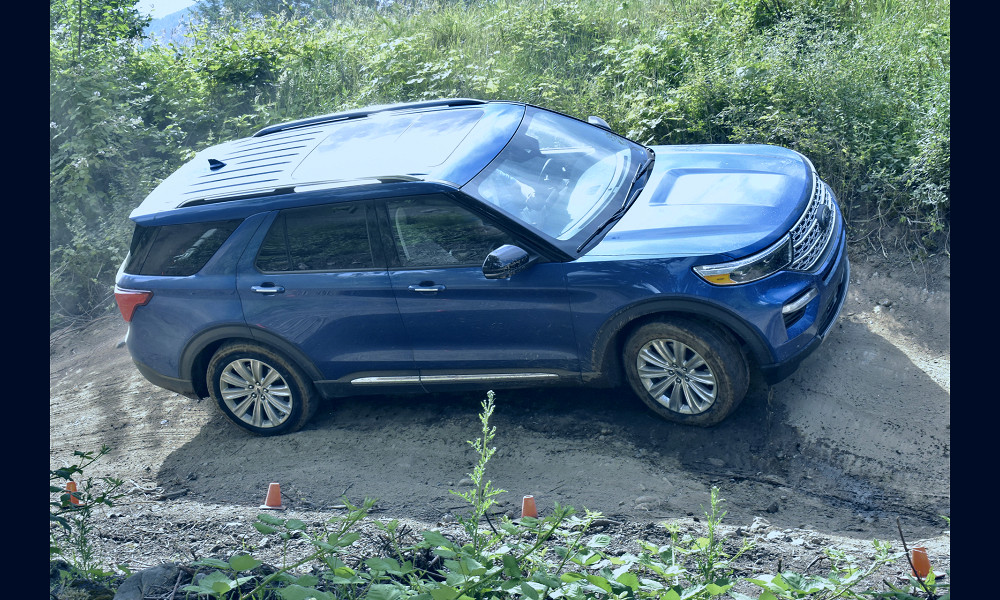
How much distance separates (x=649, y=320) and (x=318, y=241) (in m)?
2.28

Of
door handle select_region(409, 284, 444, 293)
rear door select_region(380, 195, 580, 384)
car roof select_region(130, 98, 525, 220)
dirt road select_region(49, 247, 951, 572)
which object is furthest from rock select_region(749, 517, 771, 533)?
car roof select_region(130, 98, 525, 220)

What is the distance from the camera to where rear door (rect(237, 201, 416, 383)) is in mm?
5328

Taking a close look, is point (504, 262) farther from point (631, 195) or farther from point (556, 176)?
point (631, 195)

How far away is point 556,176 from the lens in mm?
5473

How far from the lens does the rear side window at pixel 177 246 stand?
5.70 meters

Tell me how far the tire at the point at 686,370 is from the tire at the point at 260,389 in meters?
2.40

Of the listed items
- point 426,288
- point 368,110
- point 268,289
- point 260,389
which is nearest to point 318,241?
point 268,289

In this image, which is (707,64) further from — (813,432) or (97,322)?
(97,322)

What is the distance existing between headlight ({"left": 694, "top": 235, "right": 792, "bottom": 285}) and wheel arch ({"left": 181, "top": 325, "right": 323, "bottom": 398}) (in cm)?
276

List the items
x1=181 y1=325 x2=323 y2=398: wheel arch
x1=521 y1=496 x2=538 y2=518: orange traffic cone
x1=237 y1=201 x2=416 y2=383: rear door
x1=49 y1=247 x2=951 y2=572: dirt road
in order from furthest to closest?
x1=181 y1=325 x2=323 y2=398: wheel arch → x1=237 y1=201 x2=416 y2=383: rear door → x1=49 y1=247 x2=951 y2=572: dirt road → x1=521 y1=496 x2=538 y2=518: orange traffic cone

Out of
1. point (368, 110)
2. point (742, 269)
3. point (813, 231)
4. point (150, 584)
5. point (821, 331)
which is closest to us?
point (150, 584)

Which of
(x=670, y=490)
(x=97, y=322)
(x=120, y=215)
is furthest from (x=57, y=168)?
(x=670, y=490)

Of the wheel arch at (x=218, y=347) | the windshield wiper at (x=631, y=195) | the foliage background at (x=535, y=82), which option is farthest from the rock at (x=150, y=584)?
the foliage background at (x=535, y=82)

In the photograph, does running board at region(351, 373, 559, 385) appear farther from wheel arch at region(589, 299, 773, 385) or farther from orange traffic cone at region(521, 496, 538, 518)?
orange traffic cone at region(521, 496, 538, 518)
